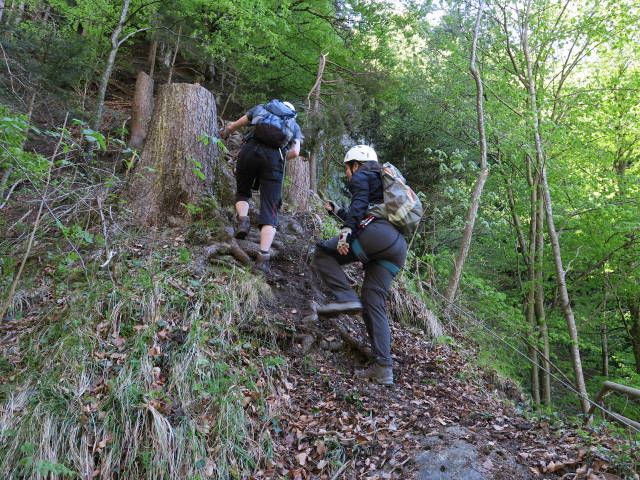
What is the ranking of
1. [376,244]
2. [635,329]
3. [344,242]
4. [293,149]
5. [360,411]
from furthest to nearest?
[635,329]
[293,149]
[344,242]
[376,244]
[360,411]

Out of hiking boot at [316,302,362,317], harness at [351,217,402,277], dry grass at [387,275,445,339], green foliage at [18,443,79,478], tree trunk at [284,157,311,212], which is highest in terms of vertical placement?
A: tree trunk at [284,157,311,212]

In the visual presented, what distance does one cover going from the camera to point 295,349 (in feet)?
15.2

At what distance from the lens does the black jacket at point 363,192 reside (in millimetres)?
4449

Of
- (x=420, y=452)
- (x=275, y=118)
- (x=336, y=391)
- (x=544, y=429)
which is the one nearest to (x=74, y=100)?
(x=275, y=118)

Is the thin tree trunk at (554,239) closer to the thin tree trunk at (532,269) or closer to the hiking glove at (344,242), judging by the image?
the thin tree trunk at (532,269)

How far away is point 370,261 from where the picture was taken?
4.57 meters

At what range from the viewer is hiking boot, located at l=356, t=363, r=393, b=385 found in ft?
14.6

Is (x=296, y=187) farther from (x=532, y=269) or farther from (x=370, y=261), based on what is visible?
(x=532, y=269)

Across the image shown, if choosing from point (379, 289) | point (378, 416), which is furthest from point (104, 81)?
point (378, 416)

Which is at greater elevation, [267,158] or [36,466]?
[267,158]

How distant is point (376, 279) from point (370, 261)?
0.68ft

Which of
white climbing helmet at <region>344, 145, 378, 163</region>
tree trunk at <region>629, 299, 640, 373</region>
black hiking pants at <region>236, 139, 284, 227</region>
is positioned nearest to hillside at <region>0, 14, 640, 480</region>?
black hiking pants at <region>236, 139, 284, 227</region>

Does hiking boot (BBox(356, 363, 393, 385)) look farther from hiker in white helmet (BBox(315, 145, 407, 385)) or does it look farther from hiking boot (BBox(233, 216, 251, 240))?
hiking boot (BBox(233, 216, 251, 240))

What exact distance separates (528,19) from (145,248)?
11277 mm
